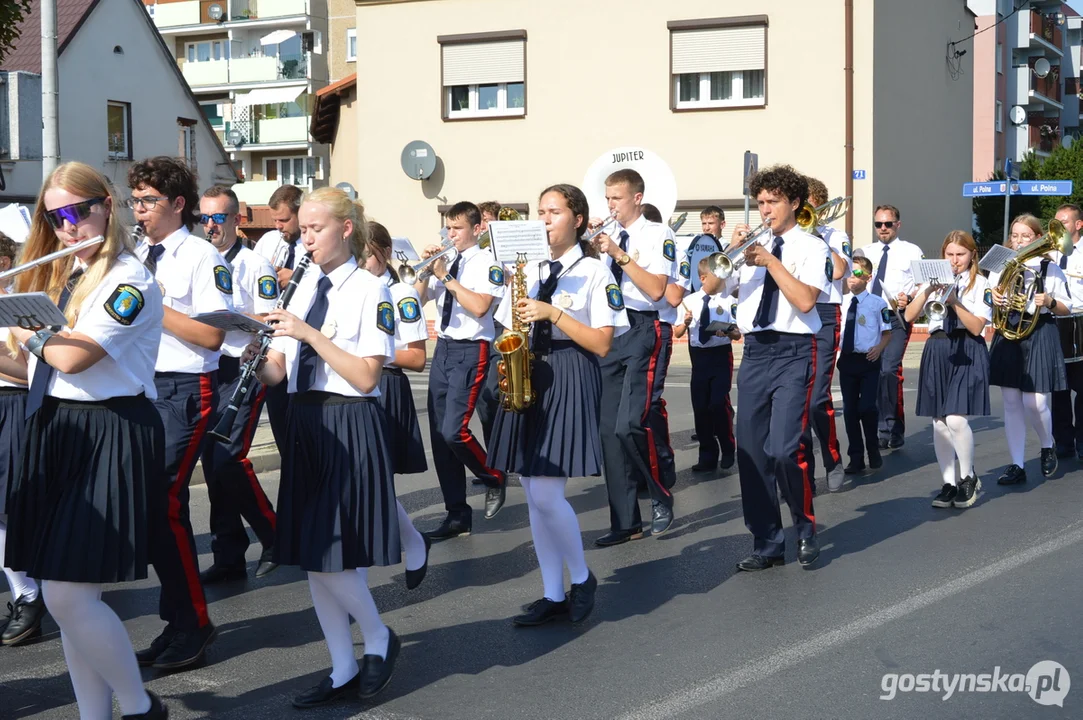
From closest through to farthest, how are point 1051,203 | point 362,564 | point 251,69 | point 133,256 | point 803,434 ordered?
point 133,256 → point 362,564 → point 803,434 → point 1051,203 → point 251,69

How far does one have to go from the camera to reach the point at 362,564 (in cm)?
465

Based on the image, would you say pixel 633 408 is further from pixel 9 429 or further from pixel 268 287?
pixel 9 429

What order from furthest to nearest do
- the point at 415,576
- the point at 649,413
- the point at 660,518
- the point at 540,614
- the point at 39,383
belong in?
the point at 649,413, the point at 660,518, the point at 415,576, the point at 540,614, the point at 39,383

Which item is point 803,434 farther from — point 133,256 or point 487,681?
point 133,256

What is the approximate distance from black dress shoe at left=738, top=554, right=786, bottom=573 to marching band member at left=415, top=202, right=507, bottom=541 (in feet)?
6.05

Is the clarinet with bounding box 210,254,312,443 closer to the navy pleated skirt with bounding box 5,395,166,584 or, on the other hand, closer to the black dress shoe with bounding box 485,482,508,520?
the navy pleated skirt with bounding box 5,395,166,584

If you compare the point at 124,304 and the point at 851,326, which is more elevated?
the point at 124,304

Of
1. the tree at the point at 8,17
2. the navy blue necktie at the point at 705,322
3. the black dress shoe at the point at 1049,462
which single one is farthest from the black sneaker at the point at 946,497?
the tree at the point at 8,17

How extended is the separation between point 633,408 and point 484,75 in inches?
807

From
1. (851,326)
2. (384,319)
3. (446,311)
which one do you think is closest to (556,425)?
(384,319)

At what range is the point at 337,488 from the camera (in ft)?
15.4

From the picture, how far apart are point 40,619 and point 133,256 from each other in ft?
7.26

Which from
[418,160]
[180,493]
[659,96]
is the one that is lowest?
[180,493]

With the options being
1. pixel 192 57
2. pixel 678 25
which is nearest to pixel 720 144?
pixel 678 25
